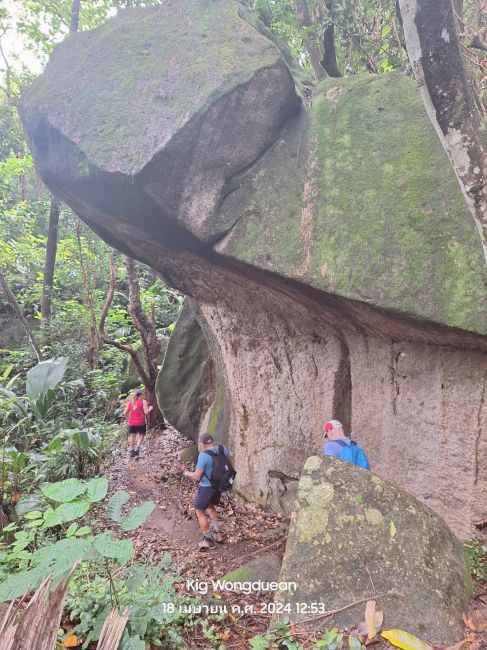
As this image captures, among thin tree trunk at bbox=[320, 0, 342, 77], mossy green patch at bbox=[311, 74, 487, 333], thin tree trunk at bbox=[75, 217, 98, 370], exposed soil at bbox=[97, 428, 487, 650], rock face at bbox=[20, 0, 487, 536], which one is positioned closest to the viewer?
exposed soil at bbox=[97, 428, 487, 650]

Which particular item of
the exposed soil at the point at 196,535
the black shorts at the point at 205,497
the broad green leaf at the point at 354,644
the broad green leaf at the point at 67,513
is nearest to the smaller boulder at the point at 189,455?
the exposed soil at the point at 196,535

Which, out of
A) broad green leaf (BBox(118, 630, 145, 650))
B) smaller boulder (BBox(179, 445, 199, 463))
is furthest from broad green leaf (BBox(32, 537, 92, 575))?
smaller boulder (BBox(179, 445, 199, 463))

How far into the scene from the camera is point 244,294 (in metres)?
6.01

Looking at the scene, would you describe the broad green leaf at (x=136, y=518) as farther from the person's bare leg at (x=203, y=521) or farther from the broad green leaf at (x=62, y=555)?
the person's bare leg at (x=203, y=521)

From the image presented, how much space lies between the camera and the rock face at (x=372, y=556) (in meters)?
3.01

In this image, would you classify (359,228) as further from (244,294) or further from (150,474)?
(150,474)

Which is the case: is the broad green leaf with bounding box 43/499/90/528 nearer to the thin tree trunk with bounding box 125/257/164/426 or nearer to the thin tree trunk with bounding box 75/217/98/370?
the thin tree trunk with bounding box 125/257/164/426

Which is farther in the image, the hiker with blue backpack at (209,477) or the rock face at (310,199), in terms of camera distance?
the hiker with blue backpack at (209,477)

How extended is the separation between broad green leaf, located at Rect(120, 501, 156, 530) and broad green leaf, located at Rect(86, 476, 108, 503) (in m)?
0.22

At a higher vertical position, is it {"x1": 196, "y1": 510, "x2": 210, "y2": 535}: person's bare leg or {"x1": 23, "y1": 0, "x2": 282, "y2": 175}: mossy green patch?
{"x1": 23, "y1": 0, "x2": 282, "y2": 175}: mossy green patch

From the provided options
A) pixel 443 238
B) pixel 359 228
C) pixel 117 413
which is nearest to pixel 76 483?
pixel 359 228

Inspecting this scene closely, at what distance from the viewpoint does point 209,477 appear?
540cm

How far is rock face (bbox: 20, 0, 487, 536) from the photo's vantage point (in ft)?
14.4

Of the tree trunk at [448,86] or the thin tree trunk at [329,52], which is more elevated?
the thin tree trunk at [329,52]
